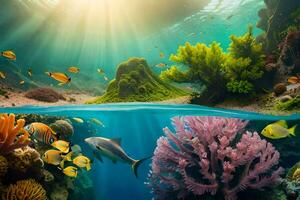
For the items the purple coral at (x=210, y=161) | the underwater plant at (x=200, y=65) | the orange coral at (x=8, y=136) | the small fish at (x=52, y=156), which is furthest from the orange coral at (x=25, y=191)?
the underwater plant at (x=200, y=65)

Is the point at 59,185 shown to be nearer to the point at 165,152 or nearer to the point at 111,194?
the point at 165,152

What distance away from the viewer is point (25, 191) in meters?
7.09

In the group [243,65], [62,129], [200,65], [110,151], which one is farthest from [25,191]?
[243,65]

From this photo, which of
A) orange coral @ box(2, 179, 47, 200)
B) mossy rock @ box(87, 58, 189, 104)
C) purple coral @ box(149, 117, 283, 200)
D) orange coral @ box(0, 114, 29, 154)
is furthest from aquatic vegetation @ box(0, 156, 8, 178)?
mossy rock @ box(87, 58, 189, 104)

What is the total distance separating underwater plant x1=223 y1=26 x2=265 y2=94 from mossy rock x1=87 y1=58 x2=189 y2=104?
294 centimetres

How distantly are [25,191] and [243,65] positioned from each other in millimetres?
6917

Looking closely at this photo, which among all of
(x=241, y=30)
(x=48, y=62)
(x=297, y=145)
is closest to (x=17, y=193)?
(x=297, y=145)

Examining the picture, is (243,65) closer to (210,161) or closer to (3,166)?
(210,161)

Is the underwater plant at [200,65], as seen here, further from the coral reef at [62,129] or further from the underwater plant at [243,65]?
the coral reef at [62,129]

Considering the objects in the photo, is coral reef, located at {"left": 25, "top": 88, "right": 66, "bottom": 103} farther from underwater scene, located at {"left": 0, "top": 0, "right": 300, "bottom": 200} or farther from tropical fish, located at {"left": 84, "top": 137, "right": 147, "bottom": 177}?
tropical fish, located at {"left": 84, "top": 137, "right": 147, "bottom": 177}

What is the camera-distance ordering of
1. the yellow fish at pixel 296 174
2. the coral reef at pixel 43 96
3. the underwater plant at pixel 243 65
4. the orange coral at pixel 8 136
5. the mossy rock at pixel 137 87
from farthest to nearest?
1. the coral reef at pixel 43 96
2. the mossy rock at pixel 137 87
3. the underwater plant at pixel 243 65
4. the yellow fish at pixel 296 174
5. the orange coral at pixel 8 136

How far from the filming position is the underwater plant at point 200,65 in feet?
30.2

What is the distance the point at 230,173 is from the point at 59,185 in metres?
5.35

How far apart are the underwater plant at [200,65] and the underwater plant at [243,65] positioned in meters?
0.29
